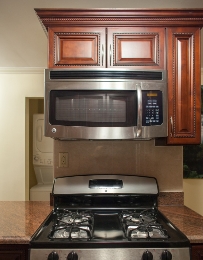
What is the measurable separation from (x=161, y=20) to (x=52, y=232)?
1.47 meters

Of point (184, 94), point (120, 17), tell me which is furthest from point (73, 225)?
point (120, 17)

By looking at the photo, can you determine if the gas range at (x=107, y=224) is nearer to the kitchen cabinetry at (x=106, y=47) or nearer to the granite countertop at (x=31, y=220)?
the granite countertop at (x=31, y=220)

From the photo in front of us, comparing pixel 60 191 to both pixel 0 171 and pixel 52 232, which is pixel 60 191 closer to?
pixel 52 232

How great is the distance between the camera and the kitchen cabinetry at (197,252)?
4.55 feet

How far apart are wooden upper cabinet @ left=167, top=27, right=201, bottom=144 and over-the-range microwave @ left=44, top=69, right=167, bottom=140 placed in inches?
4.2

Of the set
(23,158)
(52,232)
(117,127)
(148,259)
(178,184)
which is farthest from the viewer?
(23,158)

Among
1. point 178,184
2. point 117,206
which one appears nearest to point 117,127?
point 117,206

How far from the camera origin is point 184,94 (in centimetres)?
180

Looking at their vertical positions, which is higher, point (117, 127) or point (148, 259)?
point (117, 127)

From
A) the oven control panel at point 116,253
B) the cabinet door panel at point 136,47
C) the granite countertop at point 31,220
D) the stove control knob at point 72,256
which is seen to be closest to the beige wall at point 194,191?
the granite countertop at point 31,220

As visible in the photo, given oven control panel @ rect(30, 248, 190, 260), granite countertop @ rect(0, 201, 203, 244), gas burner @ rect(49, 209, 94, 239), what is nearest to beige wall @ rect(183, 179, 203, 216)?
granite countertop @ rect(0, 201, 203, 244)

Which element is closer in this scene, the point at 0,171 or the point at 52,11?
the point at 52,11

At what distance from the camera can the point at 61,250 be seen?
135 cm

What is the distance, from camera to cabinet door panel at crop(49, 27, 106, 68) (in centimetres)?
182
